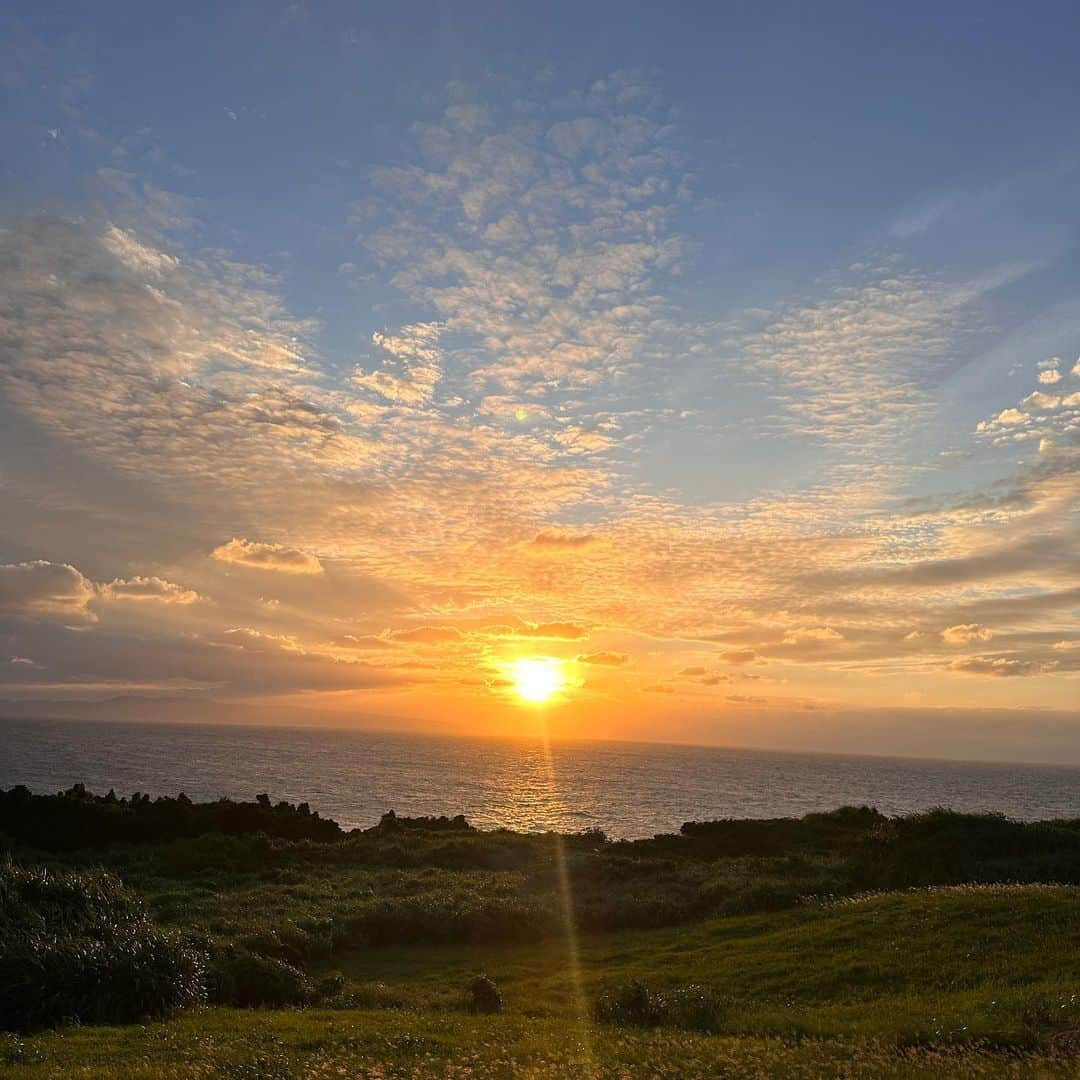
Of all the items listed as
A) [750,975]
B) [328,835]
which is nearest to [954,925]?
[750,975]

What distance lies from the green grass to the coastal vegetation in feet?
0.39

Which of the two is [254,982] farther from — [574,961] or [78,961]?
[574,961]

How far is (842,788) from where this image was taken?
199 metres

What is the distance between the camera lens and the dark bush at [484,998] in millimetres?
28031

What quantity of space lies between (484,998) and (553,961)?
8.91 metres

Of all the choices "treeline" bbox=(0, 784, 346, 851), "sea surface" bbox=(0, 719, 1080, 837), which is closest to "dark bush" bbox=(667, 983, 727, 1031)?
"treeline" bbox=(0, 784, 346, 851)

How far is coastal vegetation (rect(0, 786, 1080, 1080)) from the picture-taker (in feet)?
64.2

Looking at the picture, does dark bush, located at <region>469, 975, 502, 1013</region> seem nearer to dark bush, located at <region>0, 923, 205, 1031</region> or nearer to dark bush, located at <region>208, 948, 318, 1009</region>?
dark bush, located at <region>208, 948, 318, 1009</region>

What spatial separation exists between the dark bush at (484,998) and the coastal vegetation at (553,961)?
143 mm

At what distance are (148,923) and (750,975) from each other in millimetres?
20228

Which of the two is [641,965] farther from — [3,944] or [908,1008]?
[3,944]

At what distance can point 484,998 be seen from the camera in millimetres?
28297

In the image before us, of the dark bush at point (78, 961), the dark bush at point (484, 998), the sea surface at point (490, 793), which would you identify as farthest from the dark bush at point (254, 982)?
the sea surface at point (490, 793)

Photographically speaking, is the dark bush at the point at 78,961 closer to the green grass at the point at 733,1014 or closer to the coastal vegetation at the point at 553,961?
the coastal vegetation at the point at 553,961
